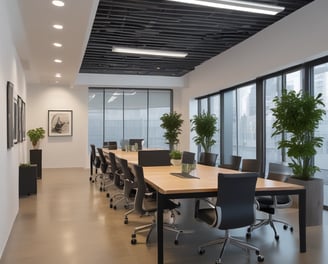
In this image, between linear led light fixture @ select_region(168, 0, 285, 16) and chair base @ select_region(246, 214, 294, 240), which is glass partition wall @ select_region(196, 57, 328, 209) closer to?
chair base @ select_region(246, 214, 294, 240)

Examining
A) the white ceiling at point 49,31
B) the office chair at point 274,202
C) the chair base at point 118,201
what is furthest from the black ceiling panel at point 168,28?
the chair base at point 118,201

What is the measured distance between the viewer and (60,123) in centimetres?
1196

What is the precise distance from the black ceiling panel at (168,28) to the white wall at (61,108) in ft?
8.93

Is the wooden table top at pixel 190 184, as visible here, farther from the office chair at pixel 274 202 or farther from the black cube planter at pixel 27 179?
the black cube planter at pixel 27 179

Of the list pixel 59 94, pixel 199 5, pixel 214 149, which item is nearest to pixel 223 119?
pixel 214 149

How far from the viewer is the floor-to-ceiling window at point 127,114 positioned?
1252 cm

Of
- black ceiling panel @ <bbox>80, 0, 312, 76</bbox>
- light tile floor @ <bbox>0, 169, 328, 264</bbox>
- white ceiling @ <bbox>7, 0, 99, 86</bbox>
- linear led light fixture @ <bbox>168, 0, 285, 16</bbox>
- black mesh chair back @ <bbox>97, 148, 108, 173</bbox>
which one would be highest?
black ceiling panel @ <bbox>80, 0, 312, 76</bbox>

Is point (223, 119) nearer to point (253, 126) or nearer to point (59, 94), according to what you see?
point (253, 126)

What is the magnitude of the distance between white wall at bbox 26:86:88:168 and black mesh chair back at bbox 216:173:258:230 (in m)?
9.51

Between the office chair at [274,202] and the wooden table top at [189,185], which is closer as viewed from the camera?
the wooden table top at [189,185]

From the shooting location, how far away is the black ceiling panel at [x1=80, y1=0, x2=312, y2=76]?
18.3 ft

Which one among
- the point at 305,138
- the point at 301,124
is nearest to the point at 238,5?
the point at 301,124

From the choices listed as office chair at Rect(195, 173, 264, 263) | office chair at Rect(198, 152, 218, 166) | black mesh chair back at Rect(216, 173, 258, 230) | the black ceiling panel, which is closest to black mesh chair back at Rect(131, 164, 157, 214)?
office chair at Rect(195, 173, 264, 263)

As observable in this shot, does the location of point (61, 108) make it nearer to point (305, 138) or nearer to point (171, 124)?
point (171, 124)
